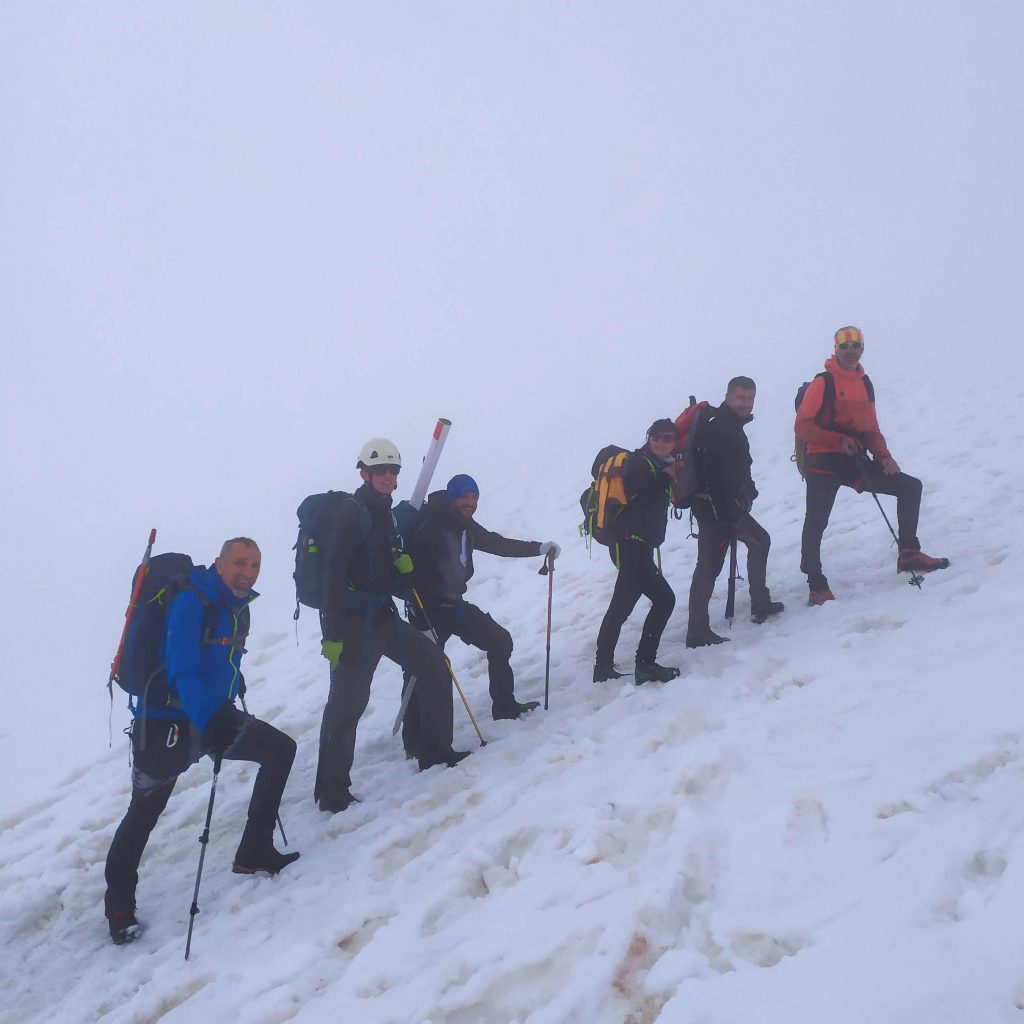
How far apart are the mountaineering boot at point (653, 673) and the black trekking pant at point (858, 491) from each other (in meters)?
1.98

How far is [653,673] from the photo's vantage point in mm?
A: 7055

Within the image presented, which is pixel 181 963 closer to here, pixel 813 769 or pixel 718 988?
pixel 718 988

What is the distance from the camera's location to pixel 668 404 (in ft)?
100

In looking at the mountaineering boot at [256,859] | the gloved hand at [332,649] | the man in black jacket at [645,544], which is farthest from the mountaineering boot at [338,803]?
the man in black jacket at [645,544]

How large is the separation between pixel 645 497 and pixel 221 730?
4.03 meters

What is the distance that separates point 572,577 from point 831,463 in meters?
5.34

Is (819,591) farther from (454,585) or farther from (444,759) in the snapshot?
(444,759)

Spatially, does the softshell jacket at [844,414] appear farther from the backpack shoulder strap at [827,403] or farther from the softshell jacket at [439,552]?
the softshell jacket at [439,552]

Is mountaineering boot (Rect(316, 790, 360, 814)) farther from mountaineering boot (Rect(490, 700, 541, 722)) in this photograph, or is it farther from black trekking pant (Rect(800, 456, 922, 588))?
black trekking pant (Rect(800, 456, 922, 588))

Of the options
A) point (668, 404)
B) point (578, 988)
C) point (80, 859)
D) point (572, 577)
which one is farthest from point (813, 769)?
point (668, 404)

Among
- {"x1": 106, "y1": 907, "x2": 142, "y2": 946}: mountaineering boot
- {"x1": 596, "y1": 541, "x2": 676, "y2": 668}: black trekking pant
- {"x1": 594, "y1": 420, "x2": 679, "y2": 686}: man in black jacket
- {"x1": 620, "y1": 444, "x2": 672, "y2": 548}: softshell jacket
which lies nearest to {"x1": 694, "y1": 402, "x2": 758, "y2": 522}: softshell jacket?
{"x1": 594, "y1": 420, "x2": 679, "y2": 686}: man in black jacket

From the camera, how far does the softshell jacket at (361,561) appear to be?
6.27 m

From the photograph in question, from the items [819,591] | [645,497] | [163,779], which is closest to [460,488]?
[645,497]

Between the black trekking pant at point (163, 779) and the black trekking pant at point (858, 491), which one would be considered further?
the black trekking pant at point (858, 491)
